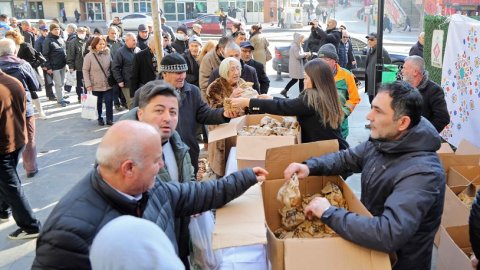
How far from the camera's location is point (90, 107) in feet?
30.4

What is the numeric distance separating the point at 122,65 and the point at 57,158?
2347mm

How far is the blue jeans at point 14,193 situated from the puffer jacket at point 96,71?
4.37m

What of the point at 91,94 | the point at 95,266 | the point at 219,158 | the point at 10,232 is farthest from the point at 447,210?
the point at 91,94

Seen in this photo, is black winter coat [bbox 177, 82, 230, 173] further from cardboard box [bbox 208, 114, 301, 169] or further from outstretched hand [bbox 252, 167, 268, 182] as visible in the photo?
outstretched hand [bbox 252, 167, 268, 182]

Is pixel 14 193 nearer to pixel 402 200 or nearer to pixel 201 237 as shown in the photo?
pixel 201 237

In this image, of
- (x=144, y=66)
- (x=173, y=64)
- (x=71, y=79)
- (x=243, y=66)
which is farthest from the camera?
(x=71, y=79)

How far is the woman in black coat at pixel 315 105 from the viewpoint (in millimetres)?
3754

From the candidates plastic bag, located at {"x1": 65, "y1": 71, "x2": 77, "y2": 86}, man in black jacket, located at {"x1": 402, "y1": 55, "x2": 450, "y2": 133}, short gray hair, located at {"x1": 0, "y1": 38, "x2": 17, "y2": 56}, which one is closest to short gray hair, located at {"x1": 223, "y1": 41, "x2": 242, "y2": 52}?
man in black jacket, located at {"x1": 402, "y1": 55, "x2": 450, "y2": 133}

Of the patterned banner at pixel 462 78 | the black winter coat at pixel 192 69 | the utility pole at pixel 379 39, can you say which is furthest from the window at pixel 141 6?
the patterned banner at pixel 462 78

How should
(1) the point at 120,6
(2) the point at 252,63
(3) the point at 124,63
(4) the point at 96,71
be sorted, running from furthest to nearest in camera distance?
(1) the point at 120,6 → (4) the point at 96,71 → (3) the point at 124,63 → (2) the point at 252,63

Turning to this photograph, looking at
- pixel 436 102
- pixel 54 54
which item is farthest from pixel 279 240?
pixel 54 54

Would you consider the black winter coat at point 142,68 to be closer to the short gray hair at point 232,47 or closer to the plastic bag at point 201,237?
the short gray hair at point 232,47

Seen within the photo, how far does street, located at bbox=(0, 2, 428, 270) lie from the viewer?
15.5ft

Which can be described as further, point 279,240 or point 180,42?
point 180,42
